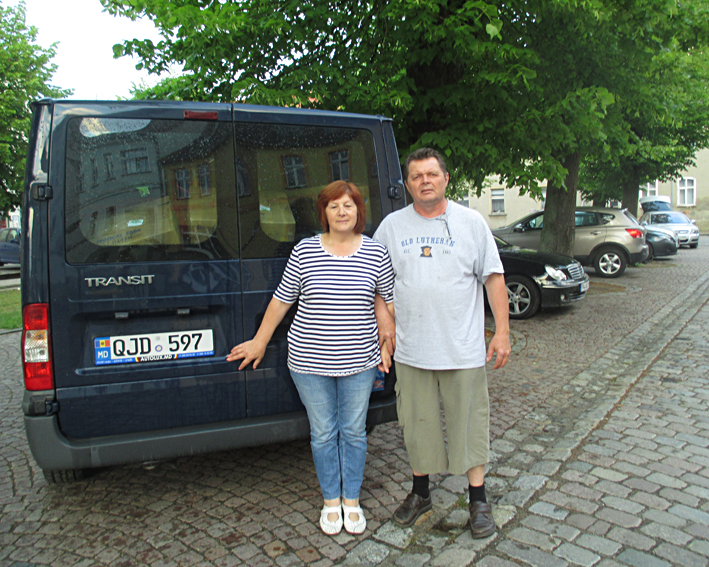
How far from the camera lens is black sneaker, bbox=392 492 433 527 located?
9.60 ft

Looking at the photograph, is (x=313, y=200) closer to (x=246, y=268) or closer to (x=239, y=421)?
(x=246, y=268)

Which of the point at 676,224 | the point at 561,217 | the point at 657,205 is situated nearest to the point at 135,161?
the point at 561,217

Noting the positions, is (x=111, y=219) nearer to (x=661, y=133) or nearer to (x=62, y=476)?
(x=62, y=476)

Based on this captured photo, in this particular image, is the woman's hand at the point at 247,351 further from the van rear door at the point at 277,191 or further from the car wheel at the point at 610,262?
the car wheel at the point at 610,262

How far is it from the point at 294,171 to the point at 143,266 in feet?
3.02

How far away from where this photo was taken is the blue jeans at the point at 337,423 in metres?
2.87

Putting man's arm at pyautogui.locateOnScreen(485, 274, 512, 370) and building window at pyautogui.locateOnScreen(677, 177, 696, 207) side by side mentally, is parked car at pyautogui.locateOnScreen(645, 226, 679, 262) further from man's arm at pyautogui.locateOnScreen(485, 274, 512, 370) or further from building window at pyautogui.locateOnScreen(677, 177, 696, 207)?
building window at pyautogui.locateOnScreen(677, 177, 696, 207)

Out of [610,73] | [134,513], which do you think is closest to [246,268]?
[134,513]

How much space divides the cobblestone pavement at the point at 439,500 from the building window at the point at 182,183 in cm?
171

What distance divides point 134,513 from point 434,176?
2.42 m

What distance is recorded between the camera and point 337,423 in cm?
296

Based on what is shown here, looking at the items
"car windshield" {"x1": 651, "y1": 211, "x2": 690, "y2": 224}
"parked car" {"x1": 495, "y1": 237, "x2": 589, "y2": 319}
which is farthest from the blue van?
"car windshield" {"x1": 651, "y1": 211, "x2": 690, "y2": 224}

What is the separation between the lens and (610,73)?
26.3 ft

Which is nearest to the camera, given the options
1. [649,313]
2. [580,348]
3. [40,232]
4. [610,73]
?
[40,232]
